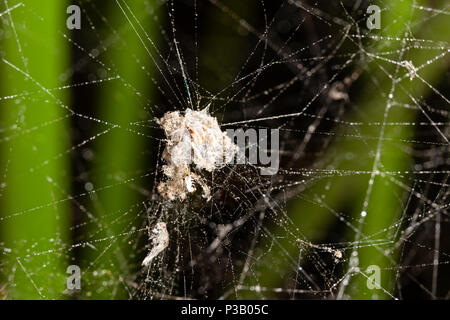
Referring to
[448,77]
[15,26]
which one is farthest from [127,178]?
[448,77]

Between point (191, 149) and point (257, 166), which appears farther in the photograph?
point (257, 166)

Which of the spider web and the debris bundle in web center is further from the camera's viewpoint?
the spider web

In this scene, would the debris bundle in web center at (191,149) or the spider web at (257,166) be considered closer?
the debris bundle in web center at (191,149)
